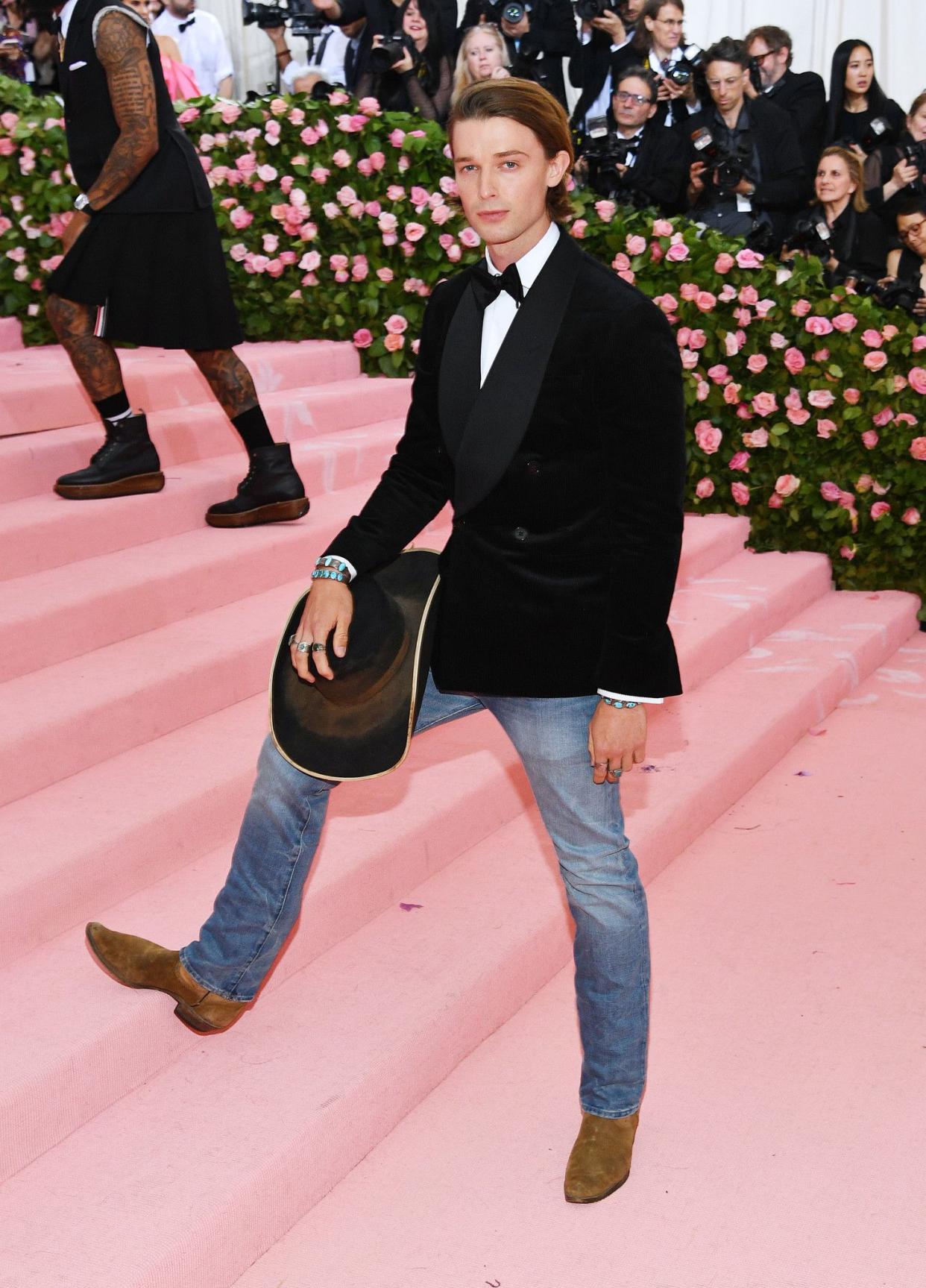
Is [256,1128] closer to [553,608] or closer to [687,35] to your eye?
[553,608]

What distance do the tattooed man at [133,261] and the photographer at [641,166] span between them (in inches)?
104

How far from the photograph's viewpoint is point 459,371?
224cm

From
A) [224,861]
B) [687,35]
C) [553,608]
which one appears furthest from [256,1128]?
[687,35]

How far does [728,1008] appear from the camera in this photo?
3.20 m

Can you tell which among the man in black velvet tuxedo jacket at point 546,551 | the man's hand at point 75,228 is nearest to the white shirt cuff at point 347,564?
the man in black velvet tuxedo jacket at point 546,551

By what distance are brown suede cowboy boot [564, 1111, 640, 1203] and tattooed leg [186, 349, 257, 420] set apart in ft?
9.23

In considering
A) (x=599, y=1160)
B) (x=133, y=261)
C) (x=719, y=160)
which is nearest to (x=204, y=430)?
(x=133, y=261)

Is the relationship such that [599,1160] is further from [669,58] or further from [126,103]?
[669,58]

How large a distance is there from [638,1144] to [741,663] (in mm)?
2732

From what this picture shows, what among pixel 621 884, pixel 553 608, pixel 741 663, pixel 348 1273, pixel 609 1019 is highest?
pixel 553 608

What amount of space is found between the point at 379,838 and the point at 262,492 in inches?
65.1

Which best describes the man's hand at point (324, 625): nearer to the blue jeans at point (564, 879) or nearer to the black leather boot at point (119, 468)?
the blue jeans at point (564, 879)

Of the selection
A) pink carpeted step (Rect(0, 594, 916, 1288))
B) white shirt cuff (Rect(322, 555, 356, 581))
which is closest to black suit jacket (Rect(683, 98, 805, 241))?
pink carpeted step (Rect(0, 594, 916, 1288))

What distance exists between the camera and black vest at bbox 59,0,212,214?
4.31 m
